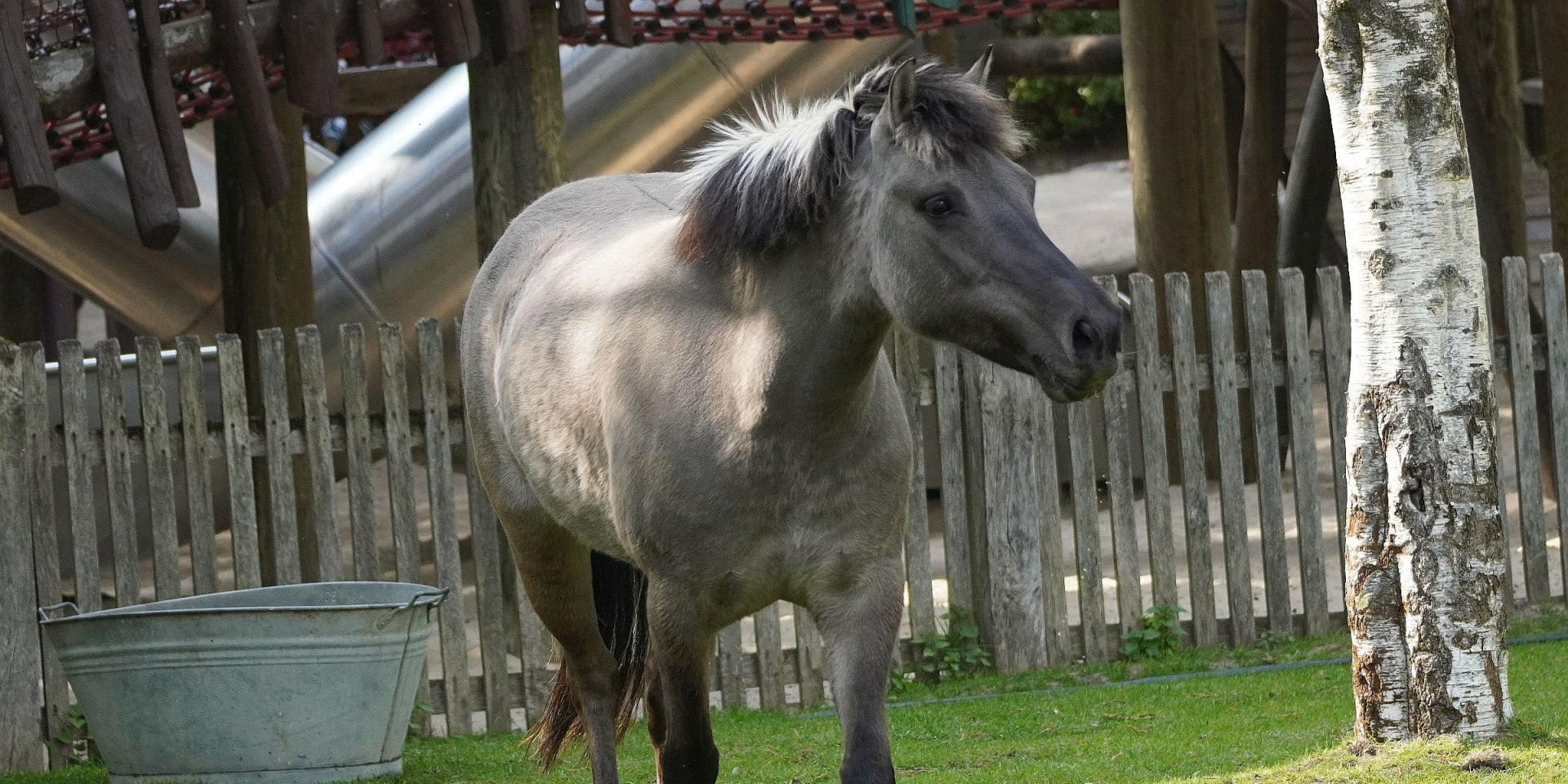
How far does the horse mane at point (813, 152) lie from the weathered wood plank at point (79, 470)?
10.7ft

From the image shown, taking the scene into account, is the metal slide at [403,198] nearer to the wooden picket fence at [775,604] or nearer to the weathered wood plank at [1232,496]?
the wooden picket fence at [775,604]

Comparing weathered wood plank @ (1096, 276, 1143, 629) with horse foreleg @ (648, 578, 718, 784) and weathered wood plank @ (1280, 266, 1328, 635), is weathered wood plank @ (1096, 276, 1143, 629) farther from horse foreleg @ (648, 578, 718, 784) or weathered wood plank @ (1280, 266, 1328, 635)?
horse foreleg @ (648, 578, 718, 784)

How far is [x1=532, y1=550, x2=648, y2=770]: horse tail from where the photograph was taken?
500cm

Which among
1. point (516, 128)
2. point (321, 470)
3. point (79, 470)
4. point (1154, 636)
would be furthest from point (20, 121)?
point (1154, 636)

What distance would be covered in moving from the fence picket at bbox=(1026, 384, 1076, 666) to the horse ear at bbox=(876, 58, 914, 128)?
3.67 metres

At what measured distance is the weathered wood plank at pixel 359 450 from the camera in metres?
6.41

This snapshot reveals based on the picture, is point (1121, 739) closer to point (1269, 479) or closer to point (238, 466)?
point (1269, 479)

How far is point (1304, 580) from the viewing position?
23.7 feet

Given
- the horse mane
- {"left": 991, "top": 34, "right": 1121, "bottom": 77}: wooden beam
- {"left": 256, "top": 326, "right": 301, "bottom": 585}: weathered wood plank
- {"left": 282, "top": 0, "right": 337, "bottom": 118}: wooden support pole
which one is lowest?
{"left": 256, "top": 326, "right": 301, "bottom": 585}: weathered wood plank

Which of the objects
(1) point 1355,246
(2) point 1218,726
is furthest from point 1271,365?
(1) point 1355,246

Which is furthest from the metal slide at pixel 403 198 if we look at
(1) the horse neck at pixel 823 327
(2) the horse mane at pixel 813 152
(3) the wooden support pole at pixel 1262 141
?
(1) the horse neck at pixel 823 327

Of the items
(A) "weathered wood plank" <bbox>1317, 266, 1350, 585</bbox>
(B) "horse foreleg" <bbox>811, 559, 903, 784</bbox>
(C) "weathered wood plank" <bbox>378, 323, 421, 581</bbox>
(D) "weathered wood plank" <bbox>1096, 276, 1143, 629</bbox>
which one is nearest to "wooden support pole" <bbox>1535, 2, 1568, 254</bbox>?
(A) "weathered wood plank" <bbox>1317, 266, 1350, 585</bbox>

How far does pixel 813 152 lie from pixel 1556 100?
6.89 metres

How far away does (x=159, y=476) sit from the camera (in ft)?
20.7
